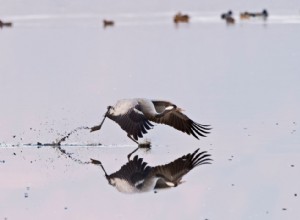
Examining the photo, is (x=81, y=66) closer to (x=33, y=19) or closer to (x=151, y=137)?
(x=151, y=137)

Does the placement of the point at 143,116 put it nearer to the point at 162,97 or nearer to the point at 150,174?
the point at 150,174

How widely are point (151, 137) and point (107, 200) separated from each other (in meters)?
4.18

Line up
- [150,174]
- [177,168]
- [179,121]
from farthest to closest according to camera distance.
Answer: [179,121] → [177,168] → [150,174]

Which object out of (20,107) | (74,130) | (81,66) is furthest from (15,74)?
(74,130)

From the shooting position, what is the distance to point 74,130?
52.9ft

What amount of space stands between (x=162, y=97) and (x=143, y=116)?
594cm

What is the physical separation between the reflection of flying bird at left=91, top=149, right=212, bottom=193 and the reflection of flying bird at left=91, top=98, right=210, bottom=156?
14.3 inches

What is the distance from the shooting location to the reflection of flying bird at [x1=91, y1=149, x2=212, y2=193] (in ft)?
41.8

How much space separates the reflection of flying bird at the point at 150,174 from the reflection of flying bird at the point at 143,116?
0.36 metres

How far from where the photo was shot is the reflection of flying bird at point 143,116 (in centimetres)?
1466

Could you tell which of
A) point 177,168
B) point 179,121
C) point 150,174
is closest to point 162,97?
point 179,121

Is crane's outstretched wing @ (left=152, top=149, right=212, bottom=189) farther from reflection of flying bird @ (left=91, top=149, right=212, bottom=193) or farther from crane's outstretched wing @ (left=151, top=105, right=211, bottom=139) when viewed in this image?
crane's outstretched wing @ (left=151, top=105, right=211, bottom=139)

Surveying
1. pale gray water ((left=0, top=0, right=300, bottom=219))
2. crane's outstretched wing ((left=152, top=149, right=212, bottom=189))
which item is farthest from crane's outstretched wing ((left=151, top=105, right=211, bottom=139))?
crane's outstretched wing ((left=152, top=149, right=212, bottom=189))

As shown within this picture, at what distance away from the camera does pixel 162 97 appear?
20.6 metres
